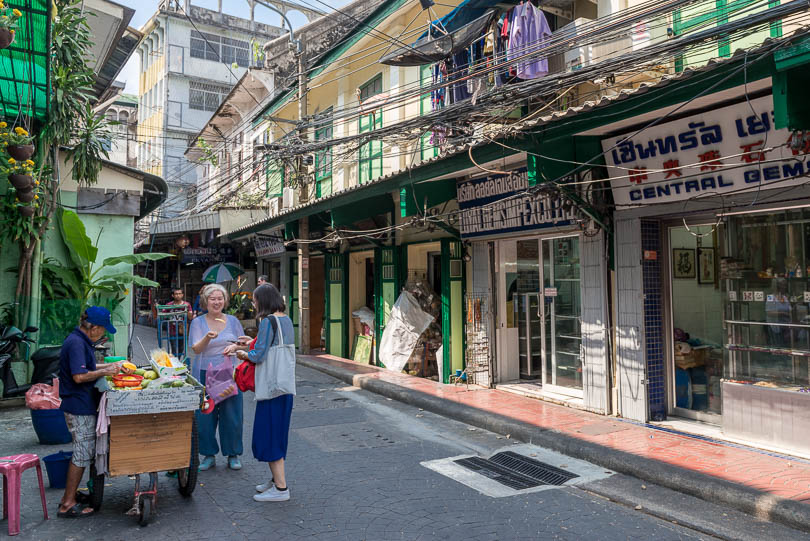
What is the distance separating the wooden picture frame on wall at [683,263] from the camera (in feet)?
24.5

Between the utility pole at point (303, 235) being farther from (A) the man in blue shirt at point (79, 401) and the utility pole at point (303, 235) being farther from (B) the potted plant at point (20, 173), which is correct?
(A) the man in blue shirt at point (79, 401)

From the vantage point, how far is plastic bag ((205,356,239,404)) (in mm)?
5570

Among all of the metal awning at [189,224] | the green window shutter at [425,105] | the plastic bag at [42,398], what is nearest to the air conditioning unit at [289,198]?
the metal awning at [189,224]

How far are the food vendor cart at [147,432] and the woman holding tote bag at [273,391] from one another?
0.51 metres

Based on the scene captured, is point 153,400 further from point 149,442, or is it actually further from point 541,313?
point 541,313

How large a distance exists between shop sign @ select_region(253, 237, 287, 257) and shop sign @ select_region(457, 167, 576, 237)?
339 inches

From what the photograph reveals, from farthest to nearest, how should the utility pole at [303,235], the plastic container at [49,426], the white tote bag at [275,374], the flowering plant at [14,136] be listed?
the utility pole at [303,235] → the flowering plant at [14,136] → the plastic container at [49,426] → the white tote bag at [275,374]

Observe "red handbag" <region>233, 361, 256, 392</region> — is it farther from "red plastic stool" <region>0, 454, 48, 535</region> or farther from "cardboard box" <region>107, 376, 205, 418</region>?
"red plastic stool" <region>0, 454, 48, 535</region>

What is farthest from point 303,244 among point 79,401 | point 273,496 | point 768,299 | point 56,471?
point 768,299

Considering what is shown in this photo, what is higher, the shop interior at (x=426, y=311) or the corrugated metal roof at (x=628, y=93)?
the corrugated metal roof at (x=628, y=93)

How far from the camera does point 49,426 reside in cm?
664

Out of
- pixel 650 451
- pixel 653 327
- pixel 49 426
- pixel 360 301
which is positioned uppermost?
pixel 360 301

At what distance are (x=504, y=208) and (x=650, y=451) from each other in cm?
452

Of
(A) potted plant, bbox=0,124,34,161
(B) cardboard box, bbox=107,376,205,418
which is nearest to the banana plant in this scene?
(A) potted plant, bbox=0,124,34,161
